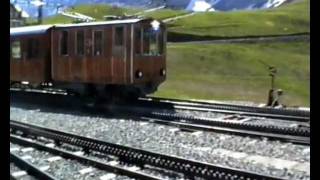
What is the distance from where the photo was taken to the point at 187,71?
34.4 metres

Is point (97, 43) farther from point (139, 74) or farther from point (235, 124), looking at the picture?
point (235, 124)

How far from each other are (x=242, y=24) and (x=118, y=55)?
51.1m

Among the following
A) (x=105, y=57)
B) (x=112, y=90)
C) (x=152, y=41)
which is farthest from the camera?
(x=112, y=90)

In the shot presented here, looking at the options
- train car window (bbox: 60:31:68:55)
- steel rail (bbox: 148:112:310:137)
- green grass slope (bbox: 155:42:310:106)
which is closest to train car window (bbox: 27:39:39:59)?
train car window (bbox: 60:31:68:55)

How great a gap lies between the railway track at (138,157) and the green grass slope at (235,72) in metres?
8.56

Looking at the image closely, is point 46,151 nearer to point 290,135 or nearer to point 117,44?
point 290,135

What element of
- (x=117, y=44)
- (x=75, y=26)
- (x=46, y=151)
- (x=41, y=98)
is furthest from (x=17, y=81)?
(x=46, y=151)

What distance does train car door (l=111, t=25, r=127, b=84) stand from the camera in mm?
17109

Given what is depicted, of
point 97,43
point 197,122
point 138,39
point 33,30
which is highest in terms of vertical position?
point 33,30

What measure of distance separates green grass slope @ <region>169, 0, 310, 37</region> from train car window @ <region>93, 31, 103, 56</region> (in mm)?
38926

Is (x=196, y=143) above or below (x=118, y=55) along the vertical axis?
below

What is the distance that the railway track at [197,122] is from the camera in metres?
11.2

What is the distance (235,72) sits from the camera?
33.5 m

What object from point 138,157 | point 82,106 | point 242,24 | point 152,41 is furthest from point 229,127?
point 242,24
